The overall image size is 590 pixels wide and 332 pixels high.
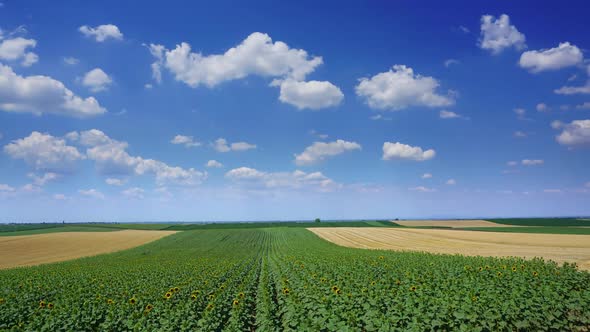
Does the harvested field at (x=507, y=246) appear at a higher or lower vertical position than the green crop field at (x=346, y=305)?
lower

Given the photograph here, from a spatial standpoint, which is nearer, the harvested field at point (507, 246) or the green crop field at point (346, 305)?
the green crop field at point (346, 305)

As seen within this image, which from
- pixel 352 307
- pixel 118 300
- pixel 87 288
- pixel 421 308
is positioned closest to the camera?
pixel 421 308

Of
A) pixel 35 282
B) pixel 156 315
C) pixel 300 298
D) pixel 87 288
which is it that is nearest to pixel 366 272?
pixel 300 298

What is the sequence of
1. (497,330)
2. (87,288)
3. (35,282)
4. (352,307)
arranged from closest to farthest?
(497,330) → (352,307) → (87,288) → (35,282)

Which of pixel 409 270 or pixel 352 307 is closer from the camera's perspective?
pixel 352 307

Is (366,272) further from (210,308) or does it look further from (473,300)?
(210,308)

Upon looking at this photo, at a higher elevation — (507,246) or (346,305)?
(346,305)

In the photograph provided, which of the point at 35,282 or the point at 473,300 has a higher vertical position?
the point at 473,300

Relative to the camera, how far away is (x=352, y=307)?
1034cm

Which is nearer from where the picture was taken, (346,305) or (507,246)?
(346,305)

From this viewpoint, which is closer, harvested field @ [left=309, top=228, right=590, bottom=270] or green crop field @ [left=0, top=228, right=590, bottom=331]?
green crop field @ [left=0, top=228, right=590, bottom=331]

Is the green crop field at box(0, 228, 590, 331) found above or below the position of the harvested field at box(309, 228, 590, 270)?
above

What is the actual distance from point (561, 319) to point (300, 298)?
7.56 meters

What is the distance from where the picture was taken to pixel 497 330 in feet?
28.9
